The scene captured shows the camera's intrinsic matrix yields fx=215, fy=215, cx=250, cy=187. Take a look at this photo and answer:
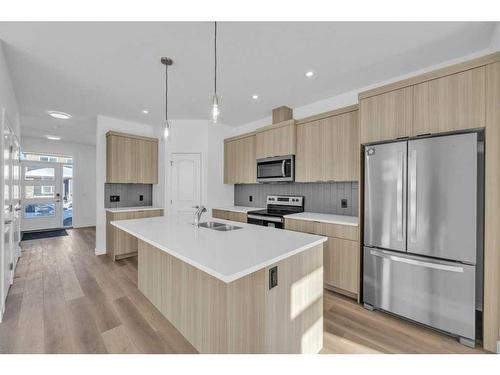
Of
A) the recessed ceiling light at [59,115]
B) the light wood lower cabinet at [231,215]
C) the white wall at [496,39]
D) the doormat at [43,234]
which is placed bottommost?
the doormat at [43,234]

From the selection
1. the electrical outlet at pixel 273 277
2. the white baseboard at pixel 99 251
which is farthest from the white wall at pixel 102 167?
the electrical outlet at pixel 273 277

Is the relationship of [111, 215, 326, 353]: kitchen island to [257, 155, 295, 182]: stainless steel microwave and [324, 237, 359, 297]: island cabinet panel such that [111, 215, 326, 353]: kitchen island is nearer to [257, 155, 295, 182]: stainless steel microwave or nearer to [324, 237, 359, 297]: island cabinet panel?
[324, 237, 359, 297]: island cabinet panel

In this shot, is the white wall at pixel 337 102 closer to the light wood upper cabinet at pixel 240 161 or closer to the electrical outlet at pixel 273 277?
Result: the light wood upper cabinet at pixel 240 161

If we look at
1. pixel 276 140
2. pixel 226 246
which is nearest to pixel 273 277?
pixel 226 246

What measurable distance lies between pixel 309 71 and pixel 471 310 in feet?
8.92

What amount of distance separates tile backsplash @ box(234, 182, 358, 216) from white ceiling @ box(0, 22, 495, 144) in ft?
4.46

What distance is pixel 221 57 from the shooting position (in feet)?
7.36

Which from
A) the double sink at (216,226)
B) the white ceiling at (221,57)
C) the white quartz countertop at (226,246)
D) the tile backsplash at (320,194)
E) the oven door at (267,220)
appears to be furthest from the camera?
the oven door at (267,220)

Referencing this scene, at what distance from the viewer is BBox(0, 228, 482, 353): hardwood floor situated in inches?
68.4

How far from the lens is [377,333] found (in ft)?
6.27

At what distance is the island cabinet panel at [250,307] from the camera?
1276 millimetres

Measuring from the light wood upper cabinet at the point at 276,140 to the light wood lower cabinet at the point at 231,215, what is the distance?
1.08 meters

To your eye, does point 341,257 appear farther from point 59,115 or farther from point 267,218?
point 59,115
